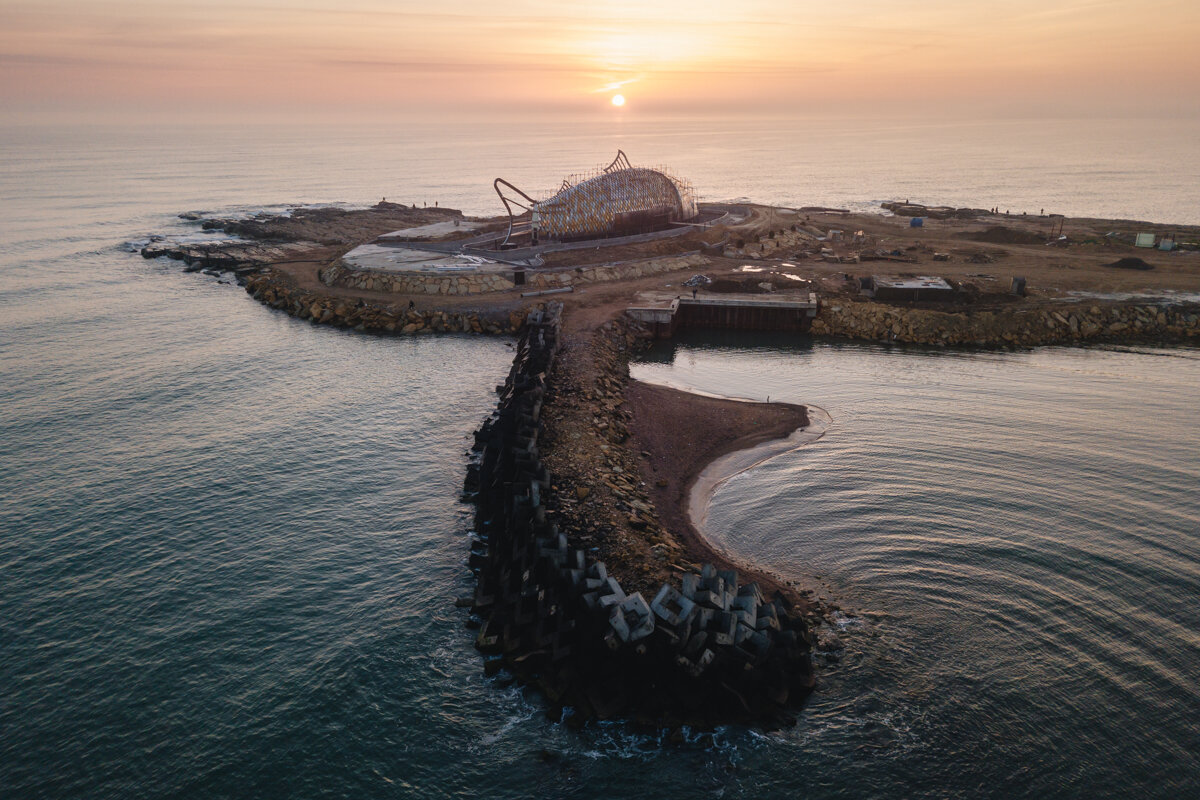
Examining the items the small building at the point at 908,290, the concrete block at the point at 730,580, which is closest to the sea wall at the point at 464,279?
the small building at the point at 908,290

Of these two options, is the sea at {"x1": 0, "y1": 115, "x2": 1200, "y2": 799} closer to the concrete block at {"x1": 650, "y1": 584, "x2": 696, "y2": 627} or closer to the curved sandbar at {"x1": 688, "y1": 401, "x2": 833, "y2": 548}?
the curved sandbar at {"x1": 688, "y1": 401, "x2": 833, "y2": 548}

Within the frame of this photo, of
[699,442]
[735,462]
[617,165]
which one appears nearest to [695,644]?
[735,462]

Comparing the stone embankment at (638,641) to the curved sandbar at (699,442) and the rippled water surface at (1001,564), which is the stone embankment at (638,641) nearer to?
the rippled water surface at (1001,564)

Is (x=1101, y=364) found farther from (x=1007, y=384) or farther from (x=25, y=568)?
(x=25, y=568)

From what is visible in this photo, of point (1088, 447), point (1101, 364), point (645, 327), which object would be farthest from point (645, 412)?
point (1101, 364)

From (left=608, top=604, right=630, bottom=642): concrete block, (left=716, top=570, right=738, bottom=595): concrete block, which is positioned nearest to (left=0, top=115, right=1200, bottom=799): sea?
(left=608, top=604, right=630, bottom=642): concrete block

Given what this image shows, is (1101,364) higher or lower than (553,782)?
higher
